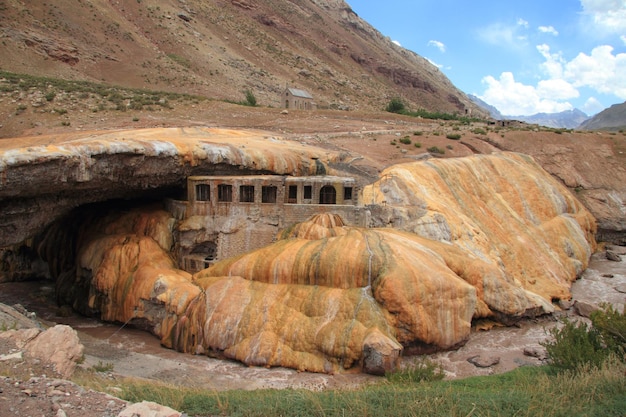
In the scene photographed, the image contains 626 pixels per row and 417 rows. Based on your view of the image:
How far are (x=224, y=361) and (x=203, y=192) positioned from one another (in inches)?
332

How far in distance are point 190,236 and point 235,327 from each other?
19.3ft

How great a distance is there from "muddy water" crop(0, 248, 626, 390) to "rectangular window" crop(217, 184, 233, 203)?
23.0ft

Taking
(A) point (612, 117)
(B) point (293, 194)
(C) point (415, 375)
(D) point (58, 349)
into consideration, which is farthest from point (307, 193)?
(A) point (612, 117)

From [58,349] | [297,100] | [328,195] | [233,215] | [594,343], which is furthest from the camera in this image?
[297,100]

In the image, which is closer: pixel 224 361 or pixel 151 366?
pixel 151 366

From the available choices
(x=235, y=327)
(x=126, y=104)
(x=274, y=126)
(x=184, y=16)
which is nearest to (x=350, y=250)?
(x=235, y=327)

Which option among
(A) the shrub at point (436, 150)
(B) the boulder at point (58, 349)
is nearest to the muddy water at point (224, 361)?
(B) the boulder at point (58, 349)

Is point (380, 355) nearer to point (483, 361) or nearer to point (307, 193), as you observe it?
point (483, 361)

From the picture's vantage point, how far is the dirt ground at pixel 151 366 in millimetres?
8555

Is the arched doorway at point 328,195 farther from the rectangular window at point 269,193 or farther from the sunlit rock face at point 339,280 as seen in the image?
the rectangular window at point 269,193

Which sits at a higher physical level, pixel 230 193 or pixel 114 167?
pixel 114 167

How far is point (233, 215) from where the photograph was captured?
74.2 ft

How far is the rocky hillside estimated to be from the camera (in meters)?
54.8

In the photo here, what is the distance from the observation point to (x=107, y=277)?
22.2 m
